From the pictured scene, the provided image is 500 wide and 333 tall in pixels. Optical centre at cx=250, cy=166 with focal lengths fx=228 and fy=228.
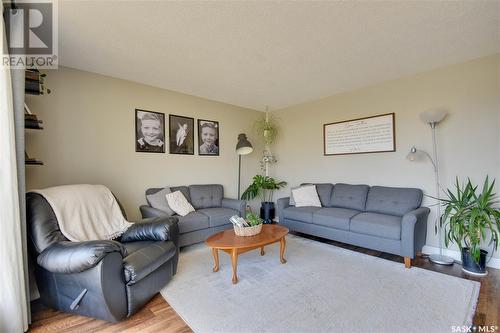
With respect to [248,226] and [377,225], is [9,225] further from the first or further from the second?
[377,225]

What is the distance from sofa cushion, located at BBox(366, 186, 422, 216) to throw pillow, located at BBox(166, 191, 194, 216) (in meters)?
2.72

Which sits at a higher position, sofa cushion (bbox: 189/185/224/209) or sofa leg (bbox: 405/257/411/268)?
sofa cushion (bbox: 189/185/224/209)

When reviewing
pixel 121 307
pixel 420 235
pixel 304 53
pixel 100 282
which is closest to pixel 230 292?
pixel 121 307

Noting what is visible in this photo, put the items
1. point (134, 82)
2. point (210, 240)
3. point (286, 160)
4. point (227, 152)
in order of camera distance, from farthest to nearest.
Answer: point (286, 160) → point (227, 152) → point (134, 82) → point (210, 240)

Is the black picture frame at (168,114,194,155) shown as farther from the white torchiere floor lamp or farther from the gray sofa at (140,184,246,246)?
the white torchiere floor lamp

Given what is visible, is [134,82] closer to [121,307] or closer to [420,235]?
[121,307]

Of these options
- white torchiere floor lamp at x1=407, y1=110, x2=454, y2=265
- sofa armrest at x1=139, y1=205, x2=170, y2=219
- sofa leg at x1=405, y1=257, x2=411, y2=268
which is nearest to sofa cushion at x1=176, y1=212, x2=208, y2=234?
sofa armrest at x1=139, y1=205, x2=170, y2=219

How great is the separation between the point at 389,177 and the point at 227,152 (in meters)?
2.87

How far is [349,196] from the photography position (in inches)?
144

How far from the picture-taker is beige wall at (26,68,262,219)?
2709 mm

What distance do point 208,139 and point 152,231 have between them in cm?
232

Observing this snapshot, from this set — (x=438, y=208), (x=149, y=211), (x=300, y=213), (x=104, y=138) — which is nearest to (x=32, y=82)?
(x=104, y=138)

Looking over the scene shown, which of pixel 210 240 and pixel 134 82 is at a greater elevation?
pixel 134 82

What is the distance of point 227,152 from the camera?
15.1ft
